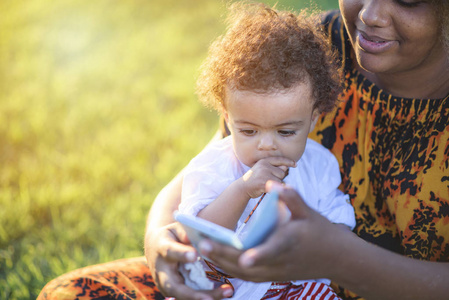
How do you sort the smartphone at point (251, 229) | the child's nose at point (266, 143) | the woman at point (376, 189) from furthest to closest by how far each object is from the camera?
the child's nose at point (266, 143) → the woman at point (376, 189) → the smartphone at point (251, 229)

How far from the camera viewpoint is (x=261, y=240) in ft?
4.75

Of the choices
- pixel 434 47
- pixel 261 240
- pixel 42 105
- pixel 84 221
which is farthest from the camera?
pixel 42 105

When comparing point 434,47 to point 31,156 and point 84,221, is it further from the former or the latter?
point 31,156

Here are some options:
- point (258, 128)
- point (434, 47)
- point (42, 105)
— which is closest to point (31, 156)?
point (42, 105)

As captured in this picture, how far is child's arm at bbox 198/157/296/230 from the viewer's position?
6.01 ft

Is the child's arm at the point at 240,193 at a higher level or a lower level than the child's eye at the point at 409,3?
lower

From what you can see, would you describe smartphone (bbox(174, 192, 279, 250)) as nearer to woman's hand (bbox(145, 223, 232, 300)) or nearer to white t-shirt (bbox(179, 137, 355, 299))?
woman's hand (bbox(145, 223, 232, 300))

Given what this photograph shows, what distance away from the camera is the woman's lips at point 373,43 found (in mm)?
2049

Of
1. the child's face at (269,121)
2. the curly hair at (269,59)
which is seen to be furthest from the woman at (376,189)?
the child's face at (269,121)

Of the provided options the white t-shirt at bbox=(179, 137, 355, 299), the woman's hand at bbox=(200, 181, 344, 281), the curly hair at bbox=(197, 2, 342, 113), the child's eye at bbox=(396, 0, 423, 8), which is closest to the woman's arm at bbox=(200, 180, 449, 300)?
the woman's hand at bbox=(200, 181, 344, 281)

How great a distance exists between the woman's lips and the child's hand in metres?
0.56

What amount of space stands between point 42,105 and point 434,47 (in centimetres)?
387

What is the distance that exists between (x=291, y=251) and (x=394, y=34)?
1.03 meters

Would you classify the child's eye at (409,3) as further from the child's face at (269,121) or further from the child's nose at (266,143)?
the child's nose at (266,143)
